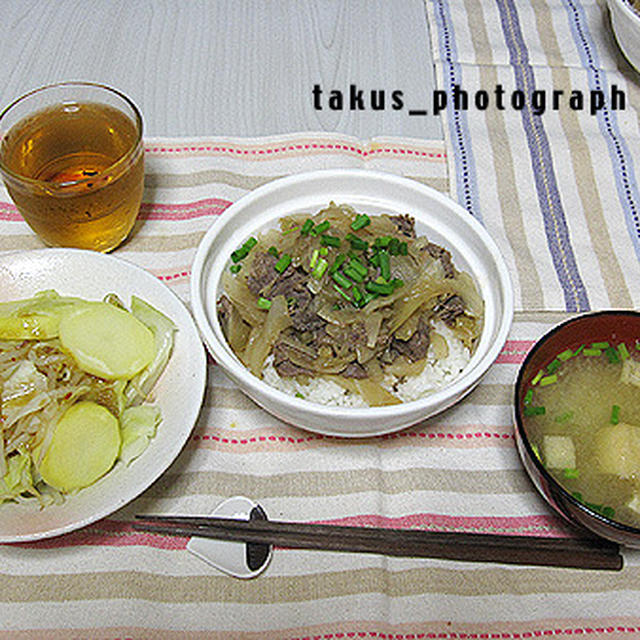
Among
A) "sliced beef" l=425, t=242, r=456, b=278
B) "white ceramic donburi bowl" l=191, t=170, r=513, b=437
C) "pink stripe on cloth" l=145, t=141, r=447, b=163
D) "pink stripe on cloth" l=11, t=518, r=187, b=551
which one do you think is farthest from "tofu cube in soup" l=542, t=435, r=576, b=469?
"pink stripe on cloth" l=145, t=141, r=447, b=163

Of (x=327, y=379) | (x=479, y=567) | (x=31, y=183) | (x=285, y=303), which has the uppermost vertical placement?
(x=31, y=183)

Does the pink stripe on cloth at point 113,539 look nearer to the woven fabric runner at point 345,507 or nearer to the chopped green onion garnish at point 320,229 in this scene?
the woven fabric runner at point 345,507

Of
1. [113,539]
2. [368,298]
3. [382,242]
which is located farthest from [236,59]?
[113,539]

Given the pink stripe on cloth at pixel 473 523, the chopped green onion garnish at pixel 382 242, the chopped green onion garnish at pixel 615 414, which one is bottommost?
the pink stripe on cloth at pixel 473 523

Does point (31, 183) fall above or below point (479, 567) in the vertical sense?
above

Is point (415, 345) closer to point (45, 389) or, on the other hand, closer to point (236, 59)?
point (45, 389)

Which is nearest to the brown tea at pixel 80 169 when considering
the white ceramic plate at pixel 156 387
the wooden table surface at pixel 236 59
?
the white ceramic plate at pixel 156 387

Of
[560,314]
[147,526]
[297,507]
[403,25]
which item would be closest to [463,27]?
[403,25]

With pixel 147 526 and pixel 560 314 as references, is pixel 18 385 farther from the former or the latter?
pixel 560 314
